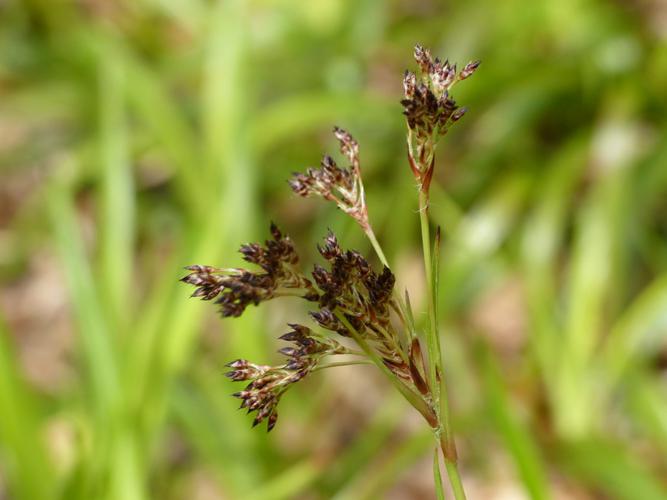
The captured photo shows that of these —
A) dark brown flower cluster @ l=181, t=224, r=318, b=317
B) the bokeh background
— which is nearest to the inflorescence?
dark brown flower cluster @ l=181, t=224, r=318, b=317

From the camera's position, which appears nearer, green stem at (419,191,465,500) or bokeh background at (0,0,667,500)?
green stem at (419,191,465,500)

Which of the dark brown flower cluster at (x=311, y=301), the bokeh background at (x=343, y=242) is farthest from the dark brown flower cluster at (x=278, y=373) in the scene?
the bokeh background at (x=343, y=242)

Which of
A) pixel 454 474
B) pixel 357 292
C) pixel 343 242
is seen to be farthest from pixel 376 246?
pixel 343 242

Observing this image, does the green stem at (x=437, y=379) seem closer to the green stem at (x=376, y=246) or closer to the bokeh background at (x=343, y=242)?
the green stem at (x=376, y=246)

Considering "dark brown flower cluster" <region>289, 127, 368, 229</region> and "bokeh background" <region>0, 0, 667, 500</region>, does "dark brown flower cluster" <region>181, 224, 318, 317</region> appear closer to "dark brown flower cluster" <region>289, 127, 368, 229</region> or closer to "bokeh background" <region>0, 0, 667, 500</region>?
"dark brown flower cluster" <region>289, 127, 368, 229</region>

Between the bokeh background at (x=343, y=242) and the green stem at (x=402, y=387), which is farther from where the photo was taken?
the bokeh background at (x=343, y=242)

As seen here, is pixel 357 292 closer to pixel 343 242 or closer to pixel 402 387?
pixel 402 387

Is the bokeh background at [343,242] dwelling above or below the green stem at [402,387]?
above

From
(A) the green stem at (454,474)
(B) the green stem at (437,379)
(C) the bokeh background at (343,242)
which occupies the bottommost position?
(A) the green stem at (454,474)
